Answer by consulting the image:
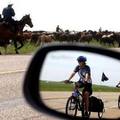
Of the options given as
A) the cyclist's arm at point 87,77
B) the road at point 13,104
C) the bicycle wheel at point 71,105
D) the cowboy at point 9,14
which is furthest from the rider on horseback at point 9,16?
the cyclist's arm at point 87,77

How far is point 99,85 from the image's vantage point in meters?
2.28

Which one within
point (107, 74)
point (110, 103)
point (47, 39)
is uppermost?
point (107, 74)

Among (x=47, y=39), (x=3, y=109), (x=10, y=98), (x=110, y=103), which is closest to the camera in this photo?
(x=110, y=103)

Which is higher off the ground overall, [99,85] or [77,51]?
[77,51]

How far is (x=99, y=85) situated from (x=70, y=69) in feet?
0.54

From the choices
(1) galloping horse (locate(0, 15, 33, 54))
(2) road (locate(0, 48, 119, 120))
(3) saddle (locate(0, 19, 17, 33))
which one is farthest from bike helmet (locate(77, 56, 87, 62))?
(1) galloping horse (locate(0, 15, 33, 54))

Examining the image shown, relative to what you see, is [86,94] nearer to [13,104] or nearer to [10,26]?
[13,104]

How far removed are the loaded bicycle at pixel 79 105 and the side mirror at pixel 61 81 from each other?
0.02 metres

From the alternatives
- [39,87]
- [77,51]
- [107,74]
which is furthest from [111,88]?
[39,87]

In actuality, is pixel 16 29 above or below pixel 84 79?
below

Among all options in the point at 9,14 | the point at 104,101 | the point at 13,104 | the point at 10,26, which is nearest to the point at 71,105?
the point at 104,101

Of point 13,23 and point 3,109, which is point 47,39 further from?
point 3,109

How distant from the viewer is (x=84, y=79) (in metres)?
2.48

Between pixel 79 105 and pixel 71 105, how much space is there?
6 centimetres
